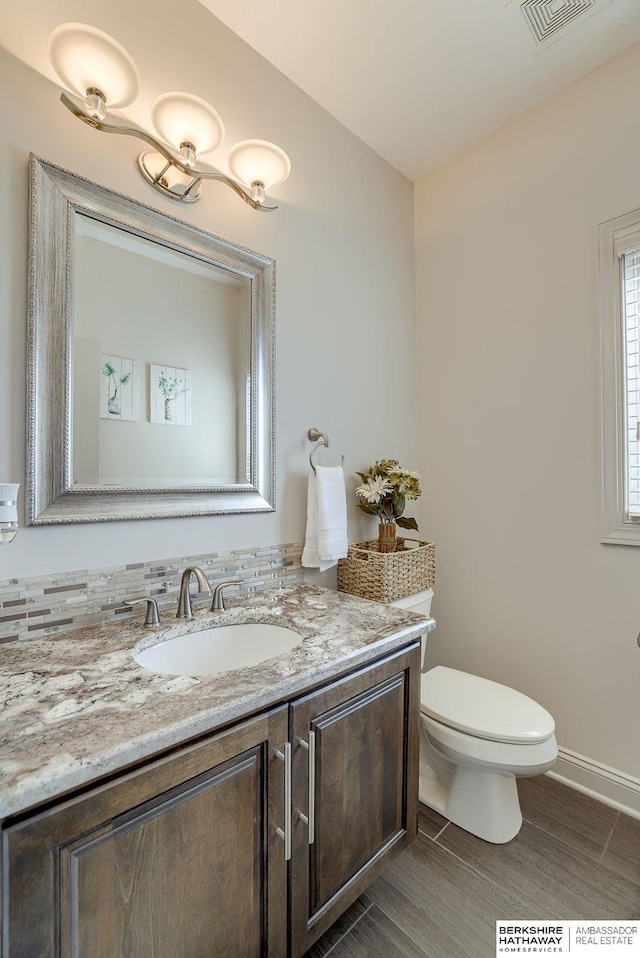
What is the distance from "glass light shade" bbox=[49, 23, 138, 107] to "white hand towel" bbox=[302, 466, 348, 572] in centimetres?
119

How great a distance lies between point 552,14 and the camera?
4.81ft

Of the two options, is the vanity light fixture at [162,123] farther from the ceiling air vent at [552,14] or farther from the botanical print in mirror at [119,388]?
the ceiling air vent at [552,14]

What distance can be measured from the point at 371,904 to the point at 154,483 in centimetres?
136

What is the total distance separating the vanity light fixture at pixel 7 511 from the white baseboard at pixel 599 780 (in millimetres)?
2072

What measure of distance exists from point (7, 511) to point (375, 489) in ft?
4.04

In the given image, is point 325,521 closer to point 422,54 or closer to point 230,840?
point 230,840

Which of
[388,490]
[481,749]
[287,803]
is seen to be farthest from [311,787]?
[388,490]

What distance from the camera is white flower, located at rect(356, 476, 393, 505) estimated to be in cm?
178

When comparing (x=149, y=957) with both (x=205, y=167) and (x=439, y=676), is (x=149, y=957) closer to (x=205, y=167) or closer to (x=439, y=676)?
(x=439, y=676)

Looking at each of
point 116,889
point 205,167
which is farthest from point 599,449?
point 116,889

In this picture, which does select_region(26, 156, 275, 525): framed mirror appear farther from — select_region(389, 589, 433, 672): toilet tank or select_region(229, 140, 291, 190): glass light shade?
select_region(389, 589, 433, 672): toilet tank

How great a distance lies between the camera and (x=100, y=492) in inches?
46.9

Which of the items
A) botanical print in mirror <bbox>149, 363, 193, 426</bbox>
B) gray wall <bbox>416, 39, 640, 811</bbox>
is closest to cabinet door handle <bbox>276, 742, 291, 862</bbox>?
botanical print in mirror <bbox>149, 363, 193, 426</bbox>

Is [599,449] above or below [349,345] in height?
below
